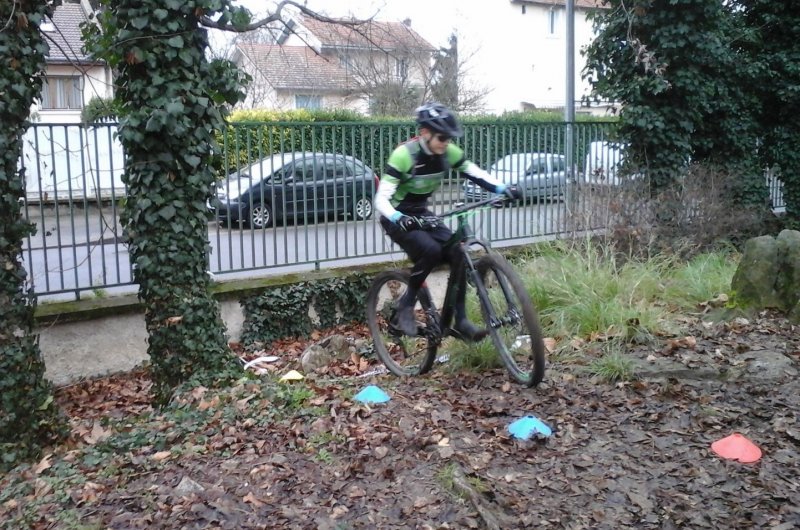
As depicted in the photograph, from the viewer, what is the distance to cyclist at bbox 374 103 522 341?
5242mm

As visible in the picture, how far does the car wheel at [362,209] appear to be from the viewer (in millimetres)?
9000

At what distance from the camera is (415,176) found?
18.0ft

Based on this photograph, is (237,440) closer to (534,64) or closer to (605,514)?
(605,514)

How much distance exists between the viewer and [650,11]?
11391 millimetres

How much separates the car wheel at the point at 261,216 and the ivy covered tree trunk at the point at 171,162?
7.40ft

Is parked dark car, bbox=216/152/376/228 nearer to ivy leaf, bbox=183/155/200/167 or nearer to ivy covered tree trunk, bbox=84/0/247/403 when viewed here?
ivy covered tree trunk, bbox=84/0/247/403

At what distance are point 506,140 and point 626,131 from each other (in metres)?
2.30

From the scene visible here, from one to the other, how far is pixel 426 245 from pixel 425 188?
1.36ft

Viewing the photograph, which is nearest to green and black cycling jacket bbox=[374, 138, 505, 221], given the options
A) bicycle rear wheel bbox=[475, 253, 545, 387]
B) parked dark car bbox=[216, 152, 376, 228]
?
bicycle rear wheel bbox=[475, 253, 545, 387]

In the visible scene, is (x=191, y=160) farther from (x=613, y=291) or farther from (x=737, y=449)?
(x=737, y=449)

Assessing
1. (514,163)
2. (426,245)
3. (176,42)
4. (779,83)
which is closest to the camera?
(426,245)

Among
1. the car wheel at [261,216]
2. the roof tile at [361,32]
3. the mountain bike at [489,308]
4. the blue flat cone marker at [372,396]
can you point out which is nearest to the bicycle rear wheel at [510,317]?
the mountain bike at [489,308]

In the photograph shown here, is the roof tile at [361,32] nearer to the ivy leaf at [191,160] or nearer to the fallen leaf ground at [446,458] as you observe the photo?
the ivy leaf at [191,160]

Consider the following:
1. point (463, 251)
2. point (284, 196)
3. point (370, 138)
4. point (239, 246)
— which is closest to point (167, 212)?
point (463, 251)
